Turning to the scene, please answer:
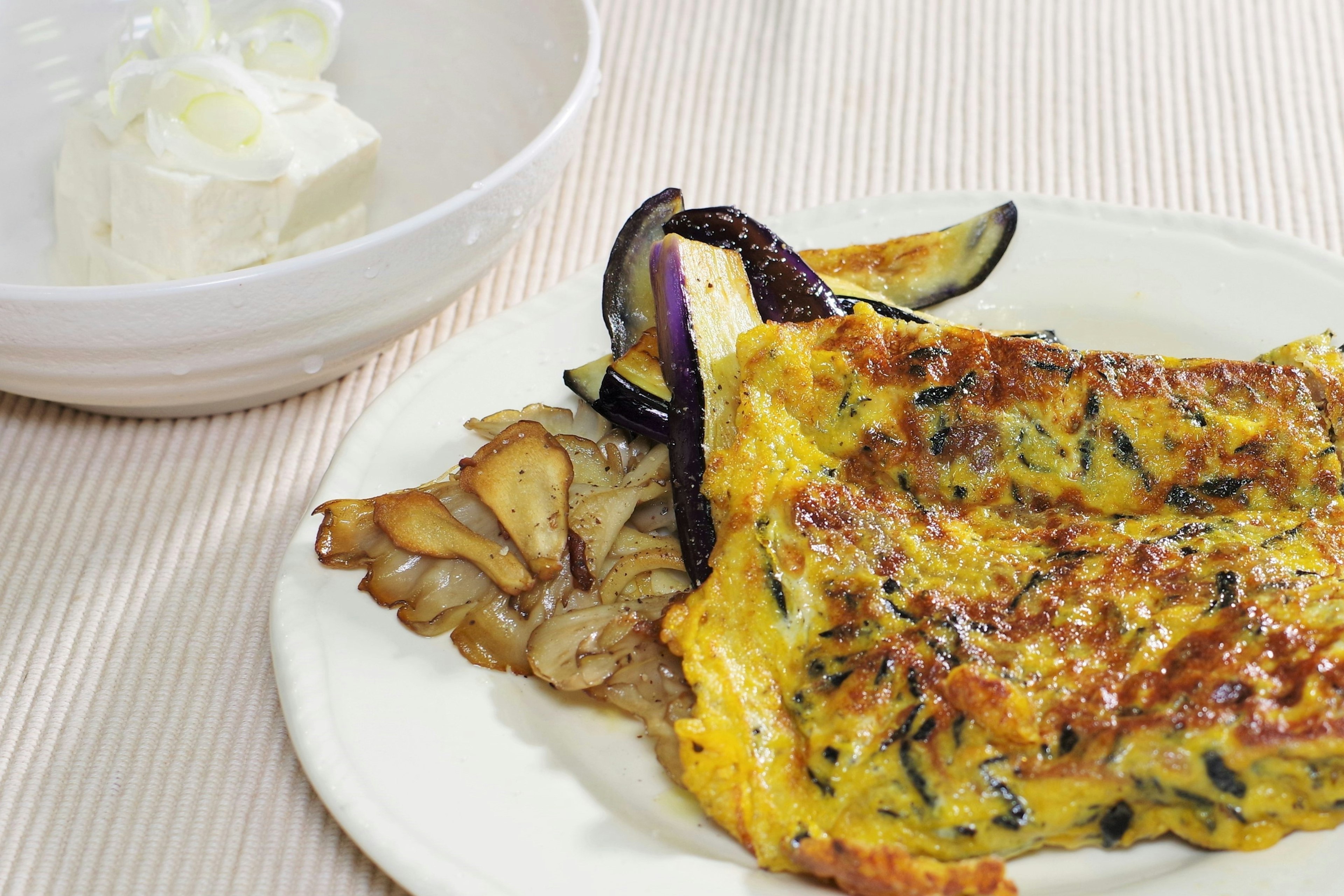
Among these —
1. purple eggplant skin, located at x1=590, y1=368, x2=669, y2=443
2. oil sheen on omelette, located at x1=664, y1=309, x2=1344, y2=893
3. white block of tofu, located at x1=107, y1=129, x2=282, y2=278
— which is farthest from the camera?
white block of tofu, located at x1=107, y1=129, x2=282, y2=278

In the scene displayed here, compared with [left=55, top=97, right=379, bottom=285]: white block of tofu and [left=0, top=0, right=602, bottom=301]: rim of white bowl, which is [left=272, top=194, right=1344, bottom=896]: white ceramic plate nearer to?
[left=0, top=0, right=602, bottom=301]: rim of white bowl

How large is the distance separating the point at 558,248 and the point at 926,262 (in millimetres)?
1317

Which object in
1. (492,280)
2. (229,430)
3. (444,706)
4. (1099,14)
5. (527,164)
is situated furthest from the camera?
(1099,14)

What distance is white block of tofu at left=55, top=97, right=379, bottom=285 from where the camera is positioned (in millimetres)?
2939

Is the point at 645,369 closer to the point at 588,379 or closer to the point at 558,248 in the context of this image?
the point at 588,379

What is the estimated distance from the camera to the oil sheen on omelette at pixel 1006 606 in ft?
5.78

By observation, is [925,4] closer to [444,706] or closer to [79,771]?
[444,706]

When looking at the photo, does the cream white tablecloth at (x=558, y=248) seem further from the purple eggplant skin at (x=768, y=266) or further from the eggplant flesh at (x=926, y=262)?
the eggplant flesh at (x=926, y=262)

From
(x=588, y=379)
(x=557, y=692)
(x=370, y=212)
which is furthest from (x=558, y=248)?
(x=557, y=692)

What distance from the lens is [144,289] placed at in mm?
2457

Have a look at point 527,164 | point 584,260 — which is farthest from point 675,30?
point 527,164

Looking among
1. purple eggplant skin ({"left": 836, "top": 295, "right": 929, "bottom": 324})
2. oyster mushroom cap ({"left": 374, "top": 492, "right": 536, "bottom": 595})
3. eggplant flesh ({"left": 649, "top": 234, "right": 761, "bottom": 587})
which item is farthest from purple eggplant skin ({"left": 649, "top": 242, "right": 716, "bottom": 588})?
purple eggplant skin ({"left": 836, "top": 295, "right": 929, "bottom": 324})

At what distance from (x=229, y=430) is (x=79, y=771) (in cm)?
110

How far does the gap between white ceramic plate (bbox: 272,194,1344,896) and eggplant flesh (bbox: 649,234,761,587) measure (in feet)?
1.44
